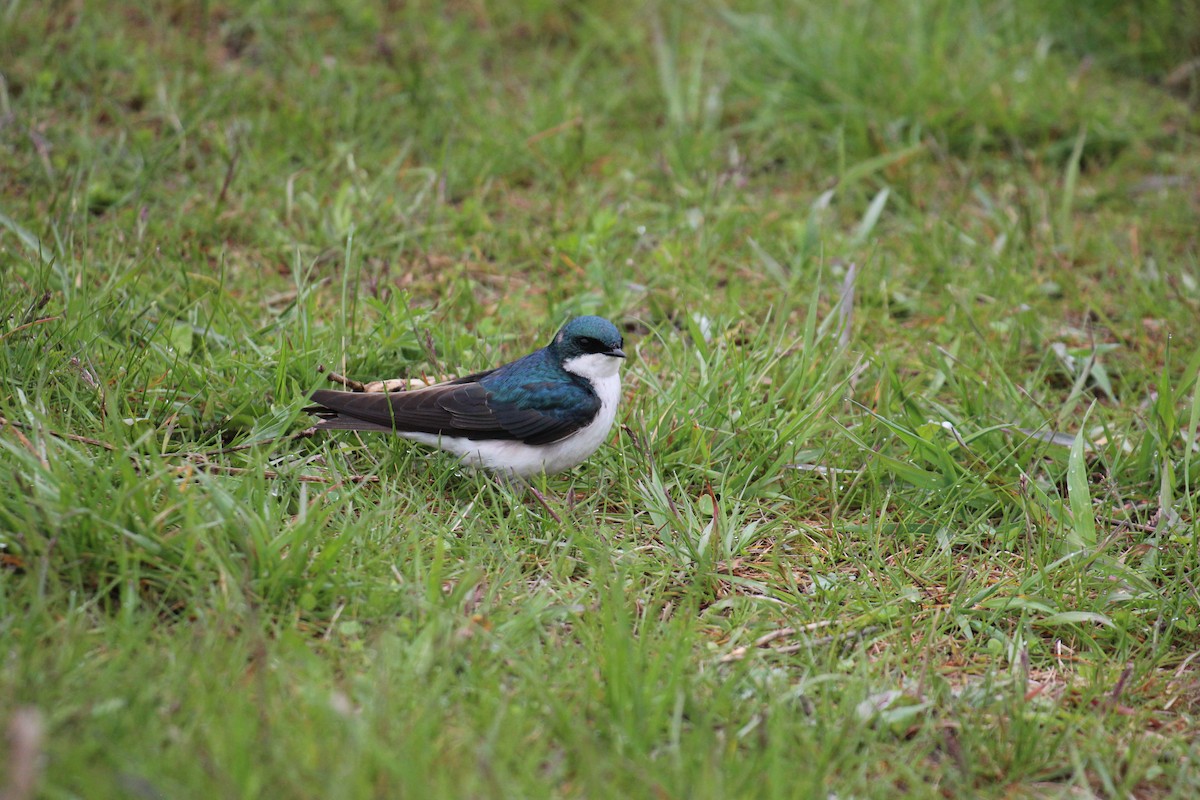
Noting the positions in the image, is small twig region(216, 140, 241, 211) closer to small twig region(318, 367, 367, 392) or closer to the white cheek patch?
small twig region(318, 367, 367, 392)

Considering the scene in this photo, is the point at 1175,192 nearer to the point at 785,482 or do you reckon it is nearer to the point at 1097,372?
the point at 1097,372

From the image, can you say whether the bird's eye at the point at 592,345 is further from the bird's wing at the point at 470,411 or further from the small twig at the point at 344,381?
the small twig at the point at 344,381

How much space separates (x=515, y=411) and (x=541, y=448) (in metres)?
0.16

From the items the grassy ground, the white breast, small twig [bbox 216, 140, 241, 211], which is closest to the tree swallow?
the white breast

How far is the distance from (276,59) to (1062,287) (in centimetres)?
443

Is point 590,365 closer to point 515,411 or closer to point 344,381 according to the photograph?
point 515,411

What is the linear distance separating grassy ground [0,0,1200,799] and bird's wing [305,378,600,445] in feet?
0.52

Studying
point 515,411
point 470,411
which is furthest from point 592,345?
point 470,411

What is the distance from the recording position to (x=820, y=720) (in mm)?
2807

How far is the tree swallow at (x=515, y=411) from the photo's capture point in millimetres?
3807

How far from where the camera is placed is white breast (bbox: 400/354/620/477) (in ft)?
12.7

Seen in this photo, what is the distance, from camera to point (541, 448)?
3.93m

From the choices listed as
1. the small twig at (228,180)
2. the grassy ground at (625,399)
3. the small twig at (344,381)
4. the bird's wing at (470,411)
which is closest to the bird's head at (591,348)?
the bird's wing at (470,411)

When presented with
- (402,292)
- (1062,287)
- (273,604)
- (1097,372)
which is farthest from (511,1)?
(273,604)
